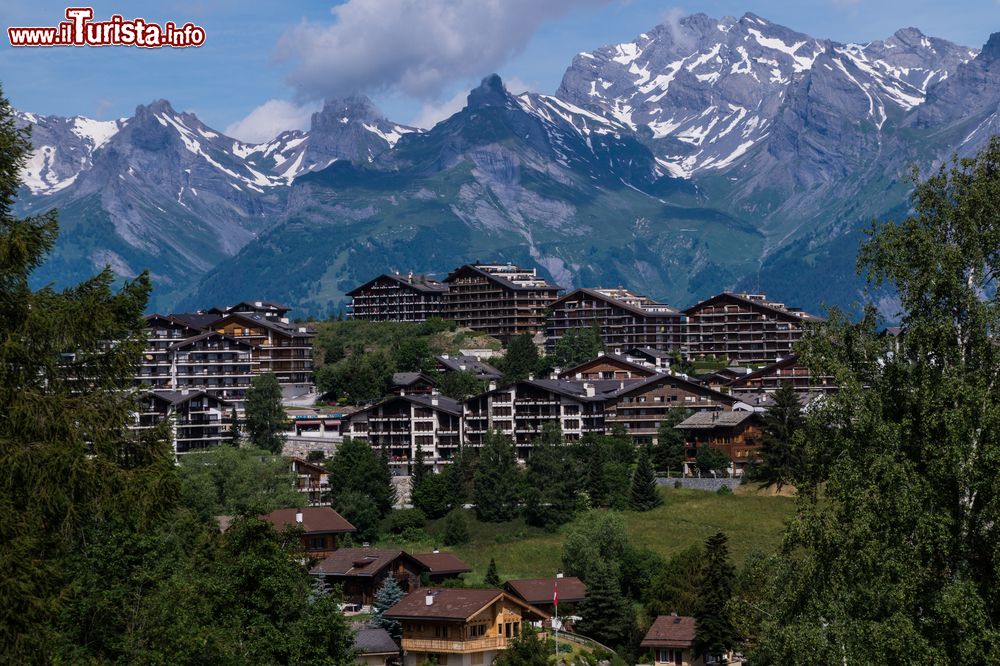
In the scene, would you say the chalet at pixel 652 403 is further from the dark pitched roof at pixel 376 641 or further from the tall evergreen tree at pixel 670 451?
the dark pitched roof at pixel 376 641

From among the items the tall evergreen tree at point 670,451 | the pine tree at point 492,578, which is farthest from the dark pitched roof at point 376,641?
the tall evergreen tree at point 670,451

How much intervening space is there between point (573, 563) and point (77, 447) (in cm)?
7709

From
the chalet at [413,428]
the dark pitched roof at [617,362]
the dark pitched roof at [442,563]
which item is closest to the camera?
the dark pitched roof at [442,563]

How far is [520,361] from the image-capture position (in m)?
168

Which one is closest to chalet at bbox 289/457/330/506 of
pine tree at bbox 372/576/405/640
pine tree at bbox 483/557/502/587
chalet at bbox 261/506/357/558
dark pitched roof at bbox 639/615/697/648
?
chalet at bbox 261/506/357/558

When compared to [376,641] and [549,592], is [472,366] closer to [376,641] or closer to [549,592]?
[549,592]

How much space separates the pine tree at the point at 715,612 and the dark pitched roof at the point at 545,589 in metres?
10.6

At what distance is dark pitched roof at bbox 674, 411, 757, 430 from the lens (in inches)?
5049

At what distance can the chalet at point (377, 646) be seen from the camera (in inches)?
3252

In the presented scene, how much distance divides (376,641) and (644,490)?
116 ft

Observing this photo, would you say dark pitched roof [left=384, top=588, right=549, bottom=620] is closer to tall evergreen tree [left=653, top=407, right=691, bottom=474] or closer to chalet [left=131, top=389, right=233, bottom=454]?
tall evergreen tree [left=653, top=407, right=691, bottom=474]

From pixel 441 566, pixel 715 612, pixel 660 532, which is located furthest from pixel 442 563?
pixel 715 612

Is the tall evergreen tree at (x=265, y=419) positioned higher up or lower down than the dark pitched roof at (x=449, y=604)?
higher up

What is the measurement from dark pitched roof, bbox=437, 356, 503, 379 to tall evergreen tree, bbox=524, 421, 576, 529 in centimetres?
4425
